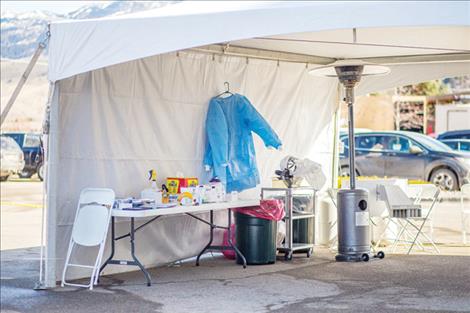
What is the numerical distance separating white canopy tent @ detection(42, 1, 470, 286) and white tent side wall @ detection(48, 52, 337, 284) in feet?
0.04

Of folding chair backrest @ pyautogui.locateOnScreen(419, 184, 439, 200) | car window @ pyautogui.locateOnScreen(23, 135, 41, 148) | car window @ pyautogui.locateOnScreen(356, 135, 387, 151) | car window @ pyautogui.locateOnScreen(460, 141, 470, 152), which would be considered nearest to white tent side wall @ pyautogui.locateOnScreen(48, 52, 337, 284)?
folding chair backrest @ pyautogui.locateOnScreen(419, 184, 439, 200)

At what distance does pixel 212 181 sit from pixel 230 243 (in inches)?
27.4

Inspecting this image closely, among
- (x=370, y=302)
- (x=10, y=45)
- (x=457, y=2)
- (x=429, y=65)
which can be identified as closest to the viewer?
(x=457, y=2)

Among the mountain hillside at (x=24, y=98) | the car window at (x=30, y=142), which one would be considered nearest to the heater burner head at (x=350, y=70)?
the car window at (x=30, y=142)

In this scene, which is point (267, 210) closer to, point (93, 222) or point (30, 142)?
point (93, 222)

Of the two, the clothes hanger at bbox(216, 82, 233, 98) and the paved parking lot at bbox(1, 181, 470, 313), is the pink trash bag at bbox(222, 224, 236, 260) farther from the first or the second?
the clothes hanger at bbox(216, 82, 233, 98)

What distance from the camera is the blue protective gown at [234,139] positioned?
982cm

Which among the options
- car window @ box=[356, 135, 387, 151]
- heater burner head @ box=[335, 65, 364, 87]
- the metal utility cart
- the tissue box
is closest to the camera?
the tissue box

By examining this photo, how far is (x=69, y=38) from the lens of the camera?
7688 mm

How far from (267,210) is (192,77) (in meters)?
1.63

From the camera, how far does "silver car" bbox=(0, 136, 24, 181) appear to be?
23.6 m

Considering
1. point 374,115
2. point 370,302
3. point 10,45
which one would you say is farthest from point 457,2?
point 10,45

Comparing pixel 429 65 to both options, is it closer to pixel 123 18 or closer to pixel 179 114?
pixel 179 114

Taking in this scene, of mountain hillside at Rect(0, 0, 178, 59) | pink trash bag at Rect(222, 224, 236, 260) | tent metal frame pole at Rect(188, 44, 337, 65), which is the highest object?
mountain hillside at Rect(0, 0, 178, 59)
